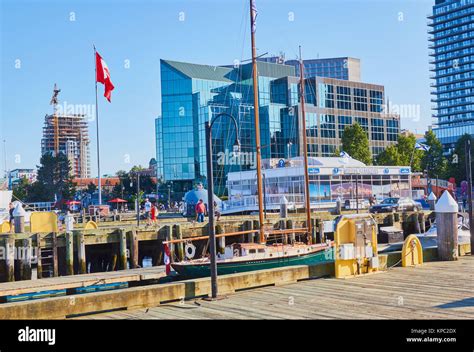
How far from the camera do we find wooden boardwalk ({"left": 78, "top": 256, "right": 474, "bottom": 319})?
404 inches

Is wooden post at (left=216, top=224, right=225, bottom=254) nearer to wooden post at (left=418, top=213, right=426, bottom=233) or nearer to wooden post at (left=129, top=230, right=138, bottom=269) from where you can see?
wooden post at (left=129, top=230, right=138, bottom=269)

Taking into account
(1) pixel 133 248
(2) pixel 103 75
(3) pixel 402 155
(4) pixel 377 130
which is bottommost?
(1) pixel 133 248

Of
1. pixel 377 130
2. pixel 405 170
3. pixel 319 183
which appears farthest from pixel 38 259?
pixel 377 130

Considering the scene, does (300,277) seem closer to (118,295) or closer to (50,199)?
(118,295)

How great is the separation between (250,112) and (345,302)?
87.1m

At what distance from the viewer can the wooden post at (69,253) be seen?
24812mm

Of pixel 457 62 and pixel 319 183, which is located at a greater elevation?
pixel 457 62

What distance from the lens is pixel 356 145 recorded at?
7844 cm

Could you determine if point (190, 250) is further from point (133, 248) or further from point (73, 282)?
A: point (73, 282)

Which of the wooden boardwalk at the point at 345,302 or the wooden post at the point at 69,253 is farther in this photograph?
the wooden post at the point at 69,253

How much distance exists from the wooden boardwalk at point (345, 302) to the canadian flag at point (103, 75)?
3172 cm

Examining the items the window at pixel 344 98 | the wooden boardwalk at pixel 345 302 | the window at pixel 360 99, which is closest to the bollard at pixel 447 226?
the wooden boardwalk at pixel 345 302

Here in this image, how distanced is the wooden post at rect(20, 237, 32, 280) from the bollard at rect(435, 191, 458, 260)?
16.0 meters

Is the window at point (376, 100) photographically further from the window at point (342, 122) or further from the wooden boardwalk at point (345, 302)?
the wooden boardwalk at point (345, 302)
